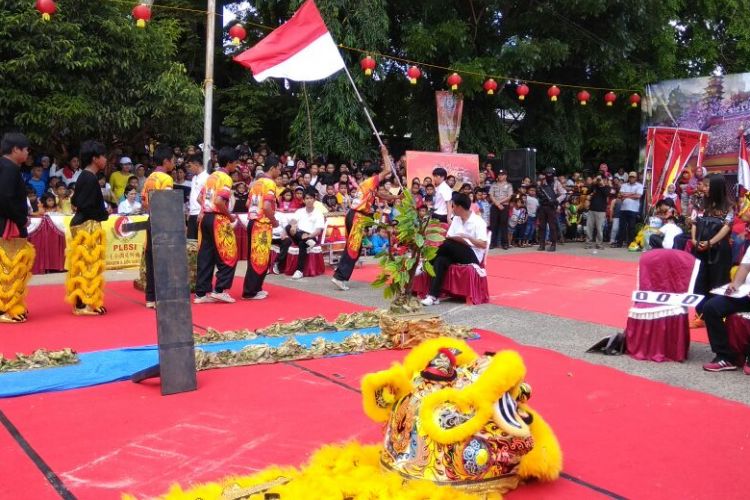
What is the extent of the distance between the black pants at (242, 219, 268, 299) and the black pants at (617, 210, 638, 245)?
9021mm

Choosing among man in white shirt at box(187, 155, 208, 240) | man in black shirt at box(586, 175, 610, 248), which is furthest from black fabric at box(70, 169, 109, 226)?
man in black shirt at box(586, 175, 610, 248)

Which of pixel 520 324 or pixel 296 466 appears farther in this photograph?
pixel 520 324

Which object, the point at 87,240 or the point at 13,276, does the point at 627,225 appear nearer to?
the point at 87,240

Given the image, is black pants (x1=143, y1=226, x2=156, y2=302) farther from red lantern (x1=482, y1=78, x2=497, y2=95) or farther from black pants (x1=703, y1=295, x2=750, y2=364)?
red lantern (x1=482, y1=78, x2=497, y2=95)

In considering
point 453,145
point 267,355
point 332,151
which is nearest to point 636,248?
point 453,145

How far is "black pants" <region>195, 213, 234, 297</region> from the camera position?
7.57 metres

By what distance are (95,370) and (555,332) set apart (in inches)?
151

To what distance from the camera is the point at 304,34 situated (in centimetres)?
901

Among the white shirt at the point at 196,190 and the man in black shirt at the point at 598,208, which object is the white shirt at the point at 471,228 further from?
the man in black shirt at the point at 598,208

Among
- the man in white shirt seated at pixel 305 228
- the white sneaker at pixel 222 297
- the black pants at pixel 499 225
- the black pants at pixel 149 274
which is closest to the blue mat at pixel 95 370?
the black pants at pixel 149 274

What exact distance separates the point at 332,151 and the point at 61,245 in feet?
22.5

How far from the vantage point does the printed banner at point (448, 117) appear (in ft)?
54.3

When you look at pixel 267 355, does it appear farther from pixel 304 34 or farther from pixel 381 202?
pixel 381 202

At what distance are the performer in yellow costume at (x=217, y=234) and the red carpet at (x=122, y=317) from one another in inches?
8.8
